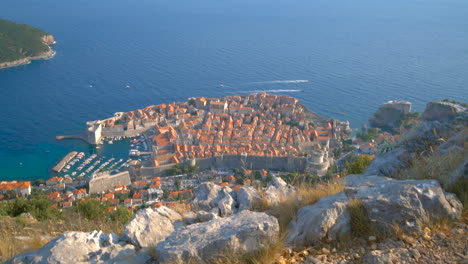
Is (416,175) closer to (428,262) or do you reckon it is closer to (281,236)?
(428,262)

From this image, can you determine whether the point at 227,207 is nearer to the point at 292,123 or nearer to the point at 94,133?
the point at 94,133

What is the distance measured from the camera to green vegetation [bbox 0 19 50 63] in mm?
40688

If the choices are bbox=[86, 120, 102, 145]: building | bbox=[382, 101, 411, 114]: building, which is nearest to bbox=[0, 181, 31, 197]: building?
bbox=[86, 120, 102, 145]: building

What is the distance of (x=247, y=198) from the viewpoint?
4.32m

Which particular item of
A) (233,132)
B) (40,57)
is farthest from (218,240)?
(40,57)

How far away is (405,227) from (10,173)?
2074cm

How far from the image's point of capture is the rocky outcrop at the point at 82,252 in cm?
312

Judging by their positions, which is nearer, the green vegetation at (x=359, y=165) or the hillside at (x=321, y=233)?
the hillside at (x=321, y=233)

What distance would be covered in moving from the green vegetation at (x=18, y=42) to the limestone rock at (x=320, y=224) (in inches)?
1745

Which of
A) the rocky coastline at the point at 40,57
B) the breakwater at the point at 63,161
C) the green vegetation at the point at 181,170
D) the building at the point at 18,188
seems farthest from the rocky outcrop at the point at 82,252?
the rocky coastline at the point at 40,57

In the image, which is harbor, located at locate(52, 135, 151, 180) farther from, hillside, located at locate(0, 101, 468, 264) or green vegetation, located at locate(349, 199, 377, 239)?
green vegetation, located at locate(349, 199, 377, 239)

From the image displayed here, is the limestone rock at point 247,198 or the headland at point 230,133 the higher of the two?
the limestone rock at point 247,198

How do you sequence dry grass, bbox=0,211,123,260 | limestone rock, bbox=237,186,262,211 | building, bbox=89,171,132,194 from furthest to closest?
building, bbox=89,171,132,194
limestone rock, bbox=237,186,262,211
dry grass, bbox=0,211,123,260

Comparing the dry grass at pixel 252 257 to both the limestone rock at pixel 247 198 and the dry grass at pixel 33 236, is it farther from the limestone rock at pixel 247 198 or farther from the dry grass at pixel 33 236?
the dry grass at pixel 33 236
